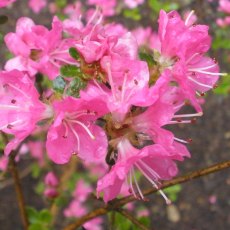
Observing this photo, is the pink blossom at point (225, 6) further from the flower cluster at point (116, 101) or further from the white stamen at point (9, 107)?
the white stamen at point (9, 107)

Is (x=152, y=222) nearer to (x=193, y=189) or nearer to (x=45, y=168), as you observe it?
(x=193, y=189)

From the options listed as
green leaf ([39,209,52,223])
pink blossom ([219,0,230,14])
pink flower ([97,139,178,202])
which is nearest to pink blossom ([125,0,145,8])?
pink blossom ([219,0,230,14])

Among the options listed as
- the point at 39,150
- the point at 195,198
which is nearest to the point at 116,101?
the point at 39,150

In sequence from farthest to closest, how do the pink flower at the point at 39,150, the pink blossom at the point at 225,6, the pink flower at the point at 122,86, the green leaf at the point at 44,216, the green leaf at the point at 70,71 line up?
the pink flower at the point at 39,150 < the pink blossom at the point at 225,6 < the green leaf at the point at 44,216 < the green leaf at the point at 70,71 < the pink flower at the point at 122,86

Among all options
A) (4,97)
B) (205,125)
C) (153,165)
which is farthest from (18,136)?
(205,125)

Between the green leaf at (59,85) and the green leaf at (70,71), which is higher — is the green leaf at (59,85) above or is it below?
below

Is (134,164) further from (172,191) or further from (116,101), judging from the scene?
(172,191)

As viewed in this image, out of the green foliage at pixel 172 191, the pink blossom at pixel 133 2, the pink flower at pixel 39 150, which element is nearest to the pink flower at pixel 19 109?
the green foliage at pixel 172 191
